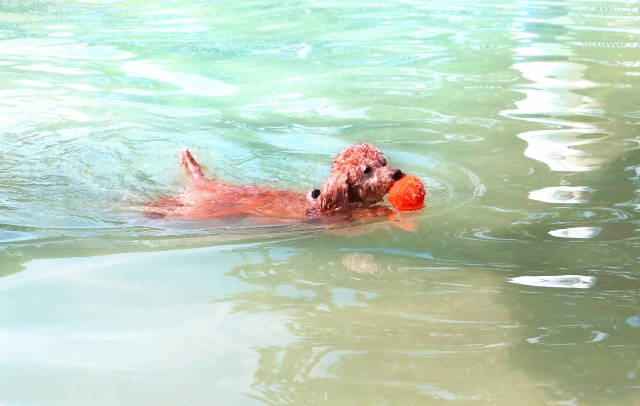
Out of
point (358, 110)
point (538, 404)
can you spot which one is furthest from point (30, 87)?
point (538, 404)

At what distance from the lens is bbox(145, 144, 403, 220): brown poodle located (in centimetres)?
559

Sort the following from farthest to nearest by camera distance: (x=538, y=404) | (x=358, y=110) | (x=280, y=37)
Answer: (x=280, y=37)
(x=358, y=110)
(x=538, y=404)

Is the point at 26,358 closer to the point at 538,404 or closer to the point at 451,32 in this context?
the point at 538,404

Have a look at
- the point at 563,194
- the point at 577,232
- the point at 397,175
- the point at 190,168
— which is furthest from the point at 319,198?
the point at 563,194

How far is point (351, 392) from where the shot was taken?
330 cm

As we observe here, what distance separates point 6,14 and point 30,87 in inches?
232

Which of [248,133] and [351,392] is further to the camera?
[248,133]

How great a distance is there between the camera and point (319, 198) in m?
5.79

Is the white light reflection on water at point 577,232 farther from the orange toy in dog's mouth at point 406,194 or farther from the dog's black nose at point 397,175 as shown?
the dog's black nose at point 397,175

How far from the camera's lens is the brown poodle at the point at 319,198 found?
5594 mm

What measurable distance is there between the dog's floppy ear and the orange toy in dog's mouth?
0.34 m

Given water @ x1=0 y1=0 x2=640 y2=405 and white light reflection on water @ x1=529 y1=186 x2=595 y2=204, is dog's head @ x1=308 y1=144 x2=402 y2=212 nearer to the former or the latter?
water @ x1=0 y1=0 x2=640 y2=405

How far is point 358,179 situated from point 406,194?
371 millimetres

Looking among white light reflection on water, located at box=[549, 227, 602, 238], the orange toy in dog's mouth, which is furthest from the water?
the orange toy in dog's mouth
